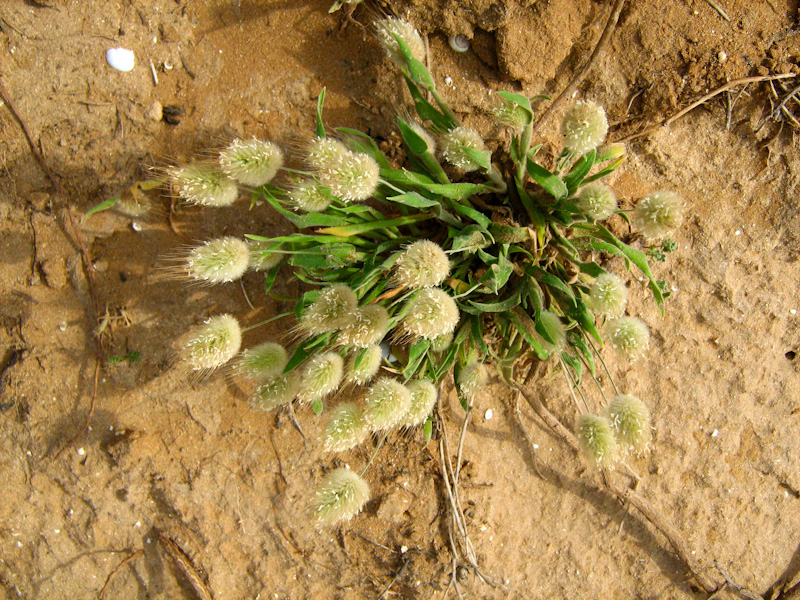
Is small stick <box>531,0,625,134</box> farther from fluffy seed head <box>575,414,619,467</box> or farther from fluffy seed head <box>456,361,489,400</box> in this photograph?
fluffy seed head <box>575,414,619,467</box>

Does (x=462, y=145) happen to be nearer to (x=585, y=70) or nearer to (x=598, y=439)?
(x=585, y=70)

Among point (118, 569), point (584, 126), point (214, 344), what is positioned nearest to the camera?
point (584, 126)

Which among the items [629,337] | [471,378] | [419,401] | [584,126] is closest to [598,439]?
[629,337]

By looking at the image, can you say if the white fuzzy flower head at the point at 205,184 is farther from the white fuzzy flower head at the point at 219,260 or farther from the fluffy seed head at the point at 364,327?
the fluffy seed head at the point at 364,327

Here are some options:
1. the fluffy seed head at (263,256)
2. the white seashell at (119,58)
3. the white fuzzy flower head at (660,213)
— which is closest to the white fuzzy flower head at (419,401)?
the fluffy seed head at (263,256)

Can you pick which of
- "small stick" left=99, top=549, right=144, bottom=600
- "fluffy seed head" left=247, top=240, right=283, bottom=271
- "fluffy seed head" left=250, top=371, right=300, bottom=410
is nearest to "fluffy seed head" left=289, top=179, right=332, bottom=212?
"fluffy seed head" left=247, top=240, right=283, bottom=271

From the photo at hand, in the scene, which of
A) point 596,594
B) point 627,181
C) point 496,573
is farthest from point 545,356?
point 596,594
